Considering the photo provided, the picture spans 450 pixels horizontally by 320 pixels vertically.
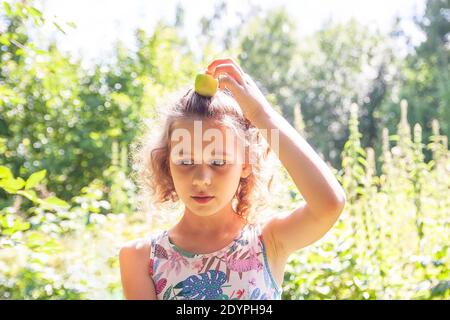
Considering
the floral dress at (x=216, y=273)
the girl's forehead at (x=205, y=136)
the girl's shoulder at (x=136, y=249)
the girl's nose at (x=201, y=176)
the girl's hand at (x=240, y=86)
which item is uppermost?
the girl's hand at (x=240, y=86)

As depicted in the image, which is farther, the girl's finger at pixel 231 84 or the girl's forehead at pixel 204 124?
the girl's forehead at pixel 204 124

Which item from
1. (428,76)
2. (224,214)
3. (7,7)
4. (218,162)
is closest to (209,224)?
(224,214)

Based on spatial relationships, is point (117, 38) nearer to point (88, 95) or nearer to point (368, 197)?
point (88, 95)

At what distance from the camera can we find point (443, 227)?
2.96 m

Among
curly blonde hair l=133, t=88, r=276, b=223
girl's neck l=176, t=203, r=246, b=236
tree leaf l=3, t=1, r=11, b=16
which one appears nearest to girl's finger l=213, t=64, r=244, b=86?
curly blonde hair l=133, t=88, r=276, b=223

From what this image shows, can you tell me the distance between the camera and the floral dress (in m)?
1.22

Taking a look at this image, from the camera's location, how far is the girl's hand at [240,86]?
1.15 meters

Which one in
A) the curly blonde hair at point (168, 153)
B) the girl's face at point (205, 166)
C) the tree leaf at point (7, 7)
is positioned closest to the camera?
the girl's face at point (205, 166)

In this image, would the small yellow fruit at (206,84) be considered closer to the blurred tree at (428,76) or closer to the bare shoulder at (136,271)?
the bare shoulder at (136,271)

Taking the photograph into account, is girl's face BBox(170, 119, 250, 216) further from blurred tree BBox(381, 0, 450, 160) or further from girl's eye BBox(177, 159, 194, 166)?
blurred tree BBox(381, 0, 450, 160)

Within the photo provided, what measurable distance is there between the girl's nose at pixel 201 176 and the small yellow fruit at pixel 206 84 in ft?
0.54

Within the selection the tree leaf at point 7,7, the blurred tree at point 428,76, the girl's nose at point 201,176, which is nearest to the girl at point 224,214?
the girl's nose at point 201,176

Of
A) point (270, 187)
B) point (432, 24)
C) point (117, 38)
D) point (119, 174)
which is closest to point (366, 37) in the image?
point (432, 24)
